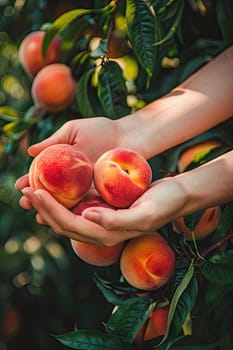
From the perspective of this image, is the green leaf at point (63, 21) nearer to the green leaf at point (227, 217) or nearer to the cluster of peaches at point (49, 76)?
the cluster of peaches at point (49, 76)

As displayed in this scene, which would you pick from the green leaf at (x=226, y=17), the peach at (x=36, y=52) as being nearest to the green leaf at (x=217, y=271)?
the green leaf at (x=226, y=17)

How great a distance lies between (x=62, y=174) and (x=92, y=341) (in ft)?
0.80

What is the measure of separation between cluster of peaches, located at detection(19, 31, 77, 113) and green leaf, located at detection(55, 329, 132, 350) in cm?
59

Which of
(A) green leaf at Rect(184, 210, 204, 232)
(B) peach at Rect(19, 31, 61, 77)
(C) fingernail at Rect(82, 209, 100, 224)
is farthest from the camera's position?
(B) peach at Rect(19, 31, 61, 77)

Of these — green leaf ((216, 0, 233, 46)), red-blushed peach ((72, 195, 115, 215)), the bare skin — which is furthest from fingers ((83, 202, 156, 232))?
green leaf ((216, 0, 233, 46))

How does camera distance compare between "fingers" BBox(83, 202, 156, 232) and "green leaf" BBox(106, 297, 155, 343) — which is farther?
"green leaf" BBox(106, 297, 155, 343)

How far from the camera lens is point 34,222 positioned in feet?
5.47

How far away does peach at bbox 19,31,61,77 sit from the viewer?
4.74 ft

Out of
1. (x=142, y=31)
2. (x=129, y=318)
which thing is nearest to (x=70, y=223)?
(x=129, y=318)

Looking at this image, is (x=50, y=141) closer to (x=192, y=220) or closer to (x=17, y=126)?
(x=192, y=220)

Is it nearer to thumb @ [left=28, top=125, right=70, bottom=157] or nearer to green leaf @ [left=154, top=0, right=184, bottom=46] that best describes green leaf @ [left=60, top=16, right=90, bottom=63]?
green leaf @ [left=154, top=0, right=184, bottom=46]

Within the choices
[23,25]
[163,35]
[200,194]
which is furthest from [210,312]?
[23,25]

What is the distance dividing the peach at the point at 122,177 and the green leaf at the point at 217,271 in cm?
14

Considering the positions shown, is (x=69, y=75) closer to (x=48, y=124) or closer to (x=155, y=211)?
(x=48, y=124)
